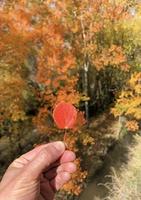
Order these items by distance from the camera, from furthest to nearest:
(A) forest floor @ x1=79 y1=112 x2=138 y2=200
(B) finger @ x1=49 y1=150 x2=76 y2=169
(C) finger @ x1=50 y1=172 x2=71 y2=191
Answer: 1. (A) forest floor @ x1=79 y1=112 x2=138 y2=200
2. (C) finger @ x1=50 y1=172 x2=71 y2=191
3. (B) finger @ x1=49 y1=150 x2=76 y2=169

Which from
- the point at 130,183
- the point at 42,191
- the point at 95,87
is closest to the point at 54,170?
the point at 42,191

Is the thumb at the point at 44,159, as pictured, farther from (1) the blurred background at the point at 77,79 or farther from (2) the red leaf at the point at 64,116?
(1) the blurred background at the point at 77,79

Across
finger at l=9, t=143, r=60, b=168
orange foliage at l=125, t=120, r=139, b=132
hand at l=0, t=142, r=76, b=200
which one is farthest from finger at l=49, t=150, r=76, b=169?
orange foliage at l=125, t=120, r=139, b=132

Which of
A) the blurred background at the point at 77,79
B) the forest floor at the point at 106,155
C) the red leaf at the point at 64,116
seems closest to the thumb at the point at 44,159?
the red leaf at the point at 64,116

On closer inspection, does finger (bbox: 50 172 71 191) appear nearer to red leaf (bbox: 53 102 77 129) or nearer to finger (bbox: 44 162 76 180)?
finger (bbox: 44 162 76 180)

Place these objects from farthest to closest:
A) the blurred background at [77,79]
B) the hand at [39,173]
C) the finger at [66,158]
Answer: the blurred background at [77,79]
the finger at [66,158]
the hand at [39,173]

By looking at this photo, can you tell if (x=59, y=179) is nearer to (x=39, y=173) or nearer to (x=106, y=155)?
(x=39, y=173)
